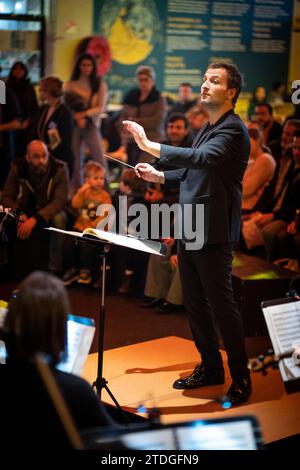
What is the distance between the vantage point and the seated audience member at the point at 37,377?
1891mm

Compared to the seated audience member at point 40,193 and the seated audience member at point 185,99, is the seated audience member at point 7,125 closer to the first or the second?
the seated audience member at point 40,193

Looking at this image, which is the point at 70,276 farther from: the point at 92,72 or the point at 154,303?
the point at 92,72

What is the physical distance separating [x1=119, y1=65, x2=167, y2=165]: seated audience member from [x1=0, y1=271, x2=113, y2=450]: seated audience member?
5.06m

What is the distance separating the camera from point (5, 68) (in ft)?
22.7

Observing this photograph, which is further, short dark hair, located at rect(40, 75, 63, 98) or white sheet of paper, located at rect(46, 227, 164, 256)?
short dark hair, located at rect(40, 75, 63, 98)

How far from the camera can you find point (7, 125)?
6.67 m

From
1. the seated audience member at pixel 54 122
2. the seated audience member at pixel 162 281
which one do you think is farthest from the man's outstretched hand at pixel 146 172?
the seated audience member at pixel 54 122

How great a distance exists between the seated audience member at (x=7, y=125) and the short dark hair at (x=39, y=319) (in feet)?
15.4

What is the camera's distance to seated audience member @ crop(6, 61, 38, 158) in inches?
269

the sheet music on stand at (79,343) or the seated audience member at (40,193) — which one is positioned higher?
the seated audience member at (40,193)

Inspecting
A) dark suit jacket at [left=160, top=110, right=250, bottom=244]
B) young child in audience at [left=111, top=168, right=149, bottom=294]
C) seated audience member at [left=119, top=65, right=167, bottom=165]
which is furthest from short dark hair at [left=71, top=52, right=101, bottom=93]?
dark suit jacket at [left=160, top=110, right=250, bottom=244]

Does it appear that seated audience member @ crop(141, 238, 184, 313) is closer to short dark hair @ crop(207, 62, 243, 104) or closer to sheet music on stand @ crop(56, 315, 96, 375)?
short dark hair @ crop(207, 62, 243, 104)
